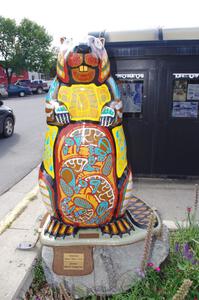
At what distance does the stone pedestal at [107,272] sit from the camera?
258cm

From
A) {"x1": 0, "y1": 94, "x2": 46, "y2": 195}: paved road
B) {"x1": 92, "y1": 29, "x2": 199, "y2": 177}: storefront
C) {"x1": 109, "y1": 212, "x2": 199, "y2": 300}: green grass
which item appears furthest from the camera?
{"x1": 0, "y1": 94, "x2": 46, "y2": 195}: paved road

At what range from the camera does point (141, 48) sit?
15.0ft

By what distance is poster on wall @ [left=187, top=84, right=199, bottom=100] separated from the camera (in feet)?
15.9

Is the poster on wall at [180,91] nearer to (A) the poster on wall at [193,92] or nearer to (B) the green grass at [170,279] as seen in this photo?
(A) the poster on wall at [193,92]

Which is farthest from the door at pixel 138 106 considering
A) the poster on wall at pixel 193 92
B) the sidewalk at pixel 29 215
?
the poster on wall at pixel 193 92

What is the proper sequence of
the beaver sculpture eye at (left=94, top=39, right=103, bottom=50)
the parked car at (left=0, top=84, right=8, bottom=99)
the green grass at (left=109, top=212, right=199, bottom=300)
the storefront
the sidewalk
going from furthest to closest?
the parked car at (left=0, top=84, right=8, bottom=99) → the storefront → the sidewalk → the beaver sculpture eye at (left=94, top=39, right=103, bottom=50) → the green grass at (left=109, top=212, right=199, bottom=300)

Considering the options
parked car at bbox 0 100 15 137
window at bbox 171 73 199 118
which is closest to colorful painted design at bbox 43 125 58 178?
window at bbox 171 73 199 118

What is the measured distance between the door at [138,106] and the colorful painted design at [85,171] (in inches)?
101

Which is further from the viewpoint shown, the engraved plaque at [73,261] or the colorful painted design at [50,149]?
the engraved plaque at [73,261]

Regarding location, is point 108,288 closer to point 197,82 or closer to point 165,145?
point 165,145

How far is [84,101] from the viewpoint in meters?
2.46

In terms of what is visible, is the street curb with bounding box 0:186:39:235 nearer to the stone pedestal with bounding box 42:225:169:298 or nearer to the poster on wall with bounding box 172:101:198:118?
the stone pedestal with bounding box 42:225:169:298

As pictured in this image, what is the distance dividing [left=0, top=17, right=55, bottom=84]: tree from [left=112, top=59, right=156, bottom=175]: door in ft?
108

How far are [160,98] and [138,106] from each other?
0.39 m
